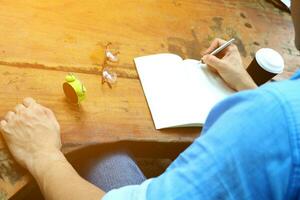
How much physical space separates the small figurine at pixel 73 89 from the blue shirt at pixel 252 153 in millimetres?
372

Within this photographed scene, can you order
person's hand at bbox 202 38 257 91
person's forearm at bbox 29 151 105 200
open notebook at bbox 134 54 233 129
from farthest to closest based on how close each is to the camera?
1. person's hand at bbox 202 38 257 91
2. open notebook at bbox 134 54 233 129
3. person's forearm at bbox 29 151 105 200

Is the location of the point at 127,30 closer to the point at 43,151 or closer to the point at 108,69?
the point at 108,69

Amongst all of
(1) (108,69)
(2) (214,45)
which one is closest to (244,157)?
(1) (108,69)

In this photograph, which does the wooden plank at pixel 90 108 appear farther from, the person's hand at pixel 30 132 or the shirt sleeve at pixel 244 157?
the shirt sleeve at pixel 244 157

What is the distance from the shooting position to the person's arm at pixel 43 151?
28.7 inches

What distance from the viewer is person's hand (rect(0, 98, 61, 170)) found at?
Answer: 0.74 meters

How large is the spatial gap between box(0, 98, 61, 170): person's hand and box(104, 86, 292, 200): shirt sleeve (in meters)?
0.33

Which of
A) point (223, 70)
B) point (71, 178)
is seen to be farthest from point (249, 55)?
point (71, 178)

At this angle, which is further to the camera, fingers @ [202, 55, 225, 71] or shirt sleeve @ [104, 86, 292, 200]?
fingers @ [202, 55, 225, 71]

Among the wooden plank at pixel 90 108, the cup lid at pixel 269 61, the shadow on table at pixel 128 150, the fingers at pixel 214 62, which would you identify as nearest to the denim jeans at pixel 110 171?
the shadow on table at pixel 128 150

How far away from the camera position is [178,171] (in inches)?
21.4

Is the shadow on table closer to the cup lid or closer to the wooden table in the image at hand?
the wooden table

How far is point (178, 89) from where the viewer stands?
0.94 m

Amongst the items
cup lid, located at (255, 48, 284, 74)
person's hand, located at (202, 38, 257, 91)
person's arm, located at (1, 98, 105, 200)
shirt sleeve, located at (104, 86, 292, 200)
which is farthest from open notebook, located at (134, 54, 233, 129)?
shirt sleeve, located at (104, 86, 292, 200)
